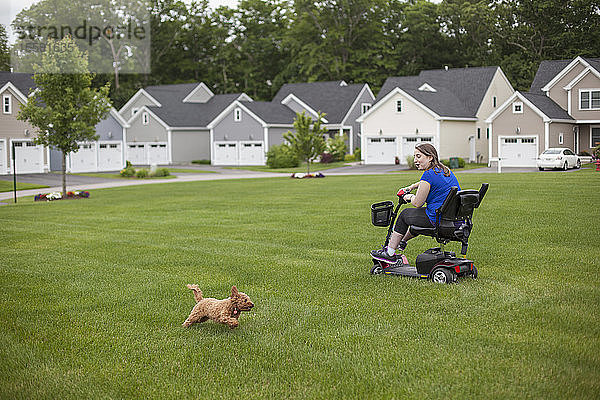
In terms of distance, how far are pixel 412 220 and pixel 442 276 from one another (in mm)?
805

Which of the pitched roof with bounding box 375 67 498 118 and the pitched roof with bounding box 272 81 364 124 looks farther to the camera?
the pitched roof with bounding box 272 81 364 124

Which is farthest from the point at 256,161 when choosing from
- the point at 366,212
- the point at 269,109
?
the point at 366,212

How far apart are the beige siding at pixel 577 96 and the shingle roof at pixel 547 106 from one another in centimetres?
71

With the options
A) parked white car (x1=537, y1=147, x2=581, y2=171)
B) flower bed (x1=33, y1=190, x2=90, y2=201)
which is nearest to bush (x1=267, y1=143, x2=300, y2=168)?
parked white car (x1=537, y1=147, x2=581, y2=171)

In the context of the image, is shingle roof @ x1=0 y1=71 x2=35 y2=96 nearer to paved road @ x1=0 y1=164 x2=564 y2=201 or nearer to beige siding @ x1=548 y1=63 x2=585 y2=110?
paved road @ x1=0 y1=164 x2=564 y2=201

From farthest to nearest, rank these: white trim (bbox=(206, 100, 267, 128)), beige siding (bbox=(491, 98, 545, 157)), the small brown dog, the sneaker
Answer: white trim (bbox=(206, 100, 267, 128)), beige siding (bbox=(491, 98, 545, 157)), the sneaker, the small brown dog

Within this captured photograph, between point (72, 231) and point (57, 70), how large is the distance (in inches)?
563

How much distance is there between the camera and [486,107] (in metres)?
Answer: 52.2

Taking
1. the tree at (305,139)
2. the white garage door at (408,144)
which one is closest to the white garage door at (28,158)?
the tree at (305,139)

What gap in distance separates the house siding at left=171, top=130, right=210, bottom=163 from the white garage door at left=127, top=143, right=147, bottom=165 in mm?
2832

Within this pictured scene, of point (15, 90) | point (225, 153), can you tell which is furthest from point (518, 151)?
point (15, 90)

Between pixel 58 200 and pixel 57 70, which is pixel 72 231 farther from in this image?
pixel 57 70

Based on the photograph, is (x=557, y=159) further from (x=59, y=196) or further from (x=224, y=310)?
(x=224, y=310)

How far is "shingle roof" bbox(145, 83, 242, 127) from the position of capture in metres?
58.8
